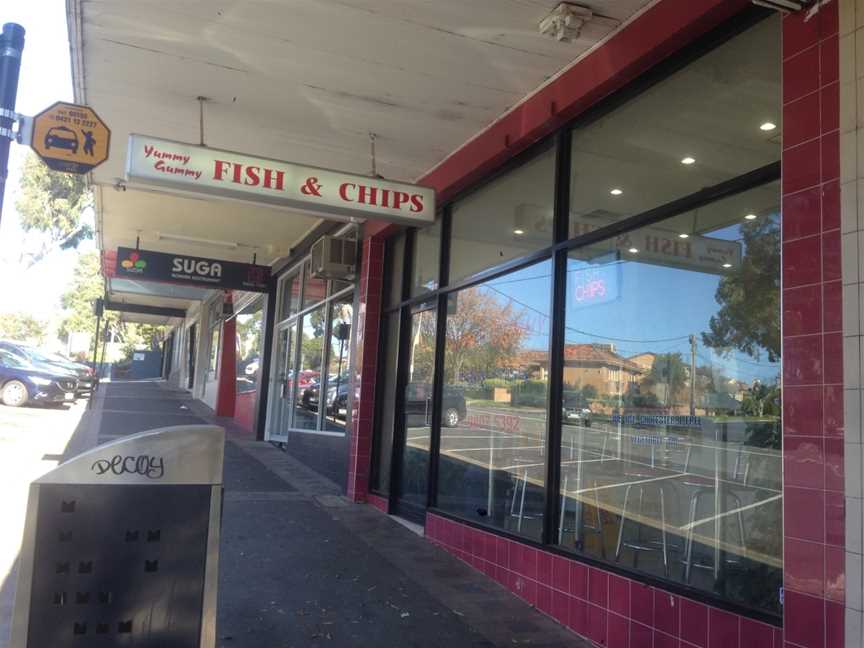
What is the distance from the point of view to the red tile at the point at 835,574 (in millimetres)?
2748

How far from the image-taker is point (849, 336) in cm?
281

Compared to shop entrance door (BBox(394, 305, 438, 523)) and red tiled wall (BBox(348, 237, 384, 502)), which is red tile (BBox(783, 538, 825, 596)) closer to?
shop entrance door (BBox(394, 305, 438, 523))

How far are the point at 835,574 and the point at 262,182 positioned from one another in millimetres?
4136

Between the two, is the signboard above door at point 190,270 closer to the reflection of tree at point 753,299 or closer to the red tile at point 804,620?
the reflection of tree at point 753,299

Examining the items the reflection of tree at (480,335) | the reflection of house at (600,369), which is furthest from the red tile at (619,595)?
the reflection of tree at (480,335)

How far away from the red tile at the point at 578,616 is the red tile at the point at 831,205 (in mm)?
2667

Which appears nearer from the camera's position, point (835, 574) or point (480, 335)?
point (835, 574)

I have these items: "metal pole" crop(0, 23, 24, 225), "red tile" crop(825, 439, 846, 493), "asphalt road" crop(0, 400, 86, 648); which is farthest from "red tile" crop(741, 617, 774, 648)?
"metal pole" crop(0, 23, 24, 225)

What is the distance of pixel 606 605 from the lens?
4.20 metres

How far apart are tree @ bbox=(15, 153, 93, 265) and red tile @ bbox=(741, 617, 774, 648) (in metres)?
34.1

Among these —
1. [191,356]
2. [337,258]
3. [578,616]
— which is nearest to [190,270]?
[337,258]

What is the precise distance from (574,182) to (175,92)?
323cm

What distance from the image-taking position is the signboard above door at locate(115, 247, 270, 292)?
37.6ft

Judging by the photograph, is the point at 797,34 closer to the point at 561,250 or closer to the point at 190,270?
the point at 561,250
